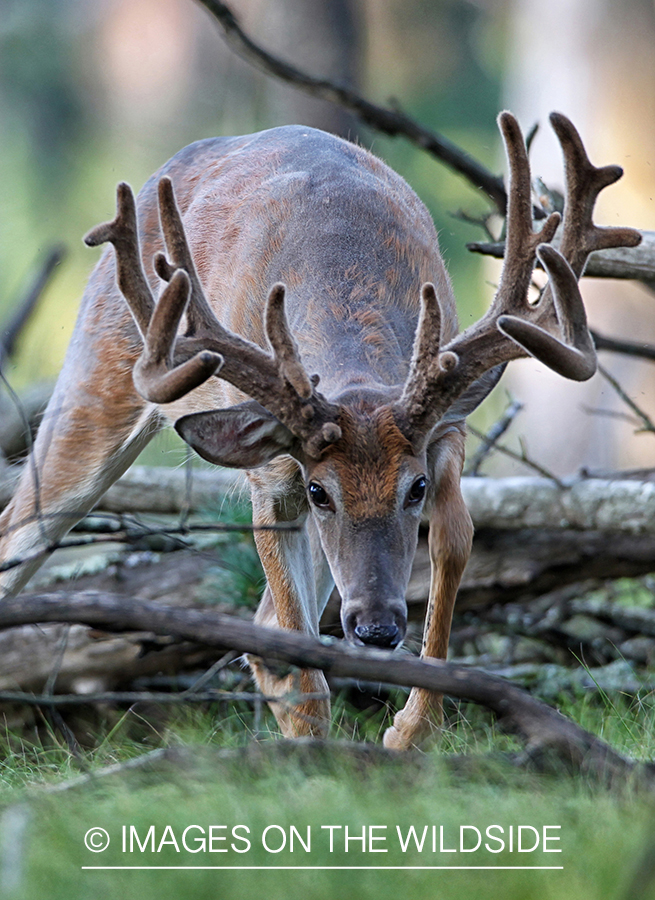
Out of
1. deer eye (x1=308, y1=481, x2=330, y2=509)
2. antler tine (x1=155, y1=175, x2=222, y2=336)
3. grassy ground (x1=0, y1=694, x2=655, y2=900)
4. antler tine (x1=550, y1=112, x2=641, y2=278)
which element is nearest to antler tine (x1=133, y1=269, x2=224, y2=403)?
antler tine (x1=155, y1=175, x2=222, y2=336)

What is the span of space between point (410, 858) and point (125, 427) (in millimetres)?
3632

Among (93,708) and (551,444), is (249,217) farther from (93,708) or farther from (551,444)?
(551,444)

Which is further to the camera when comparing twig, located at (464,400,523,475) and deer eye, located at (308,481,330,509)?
twig, located at (464,400,523,475)

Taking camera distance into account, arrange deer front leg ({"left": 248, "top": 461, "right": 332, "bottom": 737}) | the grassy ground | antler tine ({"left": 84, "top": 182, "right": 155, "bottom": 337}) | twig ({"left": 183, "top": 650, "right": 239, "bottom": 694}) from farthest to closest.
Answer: deer front leg ({"left": 248, "top": 461, "right": 332, "bottom": 737}) < antler tine ({"left": 84, "top": 182, "right": 155, "bottom": 337}) < twig ({"left": 183, "top": 650, "right": 239, "bottom": 694}) < the grassy ground

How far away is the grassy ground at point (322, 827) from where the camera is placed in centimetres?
227

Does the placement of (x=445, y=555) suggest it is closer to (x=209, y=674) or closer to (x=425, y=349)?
(x=425, y=349)

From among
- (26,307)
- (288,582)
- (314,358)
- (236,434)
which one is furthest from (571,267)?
(26,307)

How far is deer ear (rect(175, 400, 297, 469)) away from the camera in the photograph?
13.6 feet

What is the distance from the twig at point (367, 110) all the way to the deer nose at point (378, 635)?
2.81 metres

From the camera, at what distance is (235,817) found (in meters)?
2.65

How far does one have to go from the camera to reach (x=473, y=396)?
426cm

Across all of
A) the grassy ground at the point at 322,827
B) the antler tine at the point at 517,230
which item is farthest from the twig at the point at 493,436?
the grassy ground at the point at 322,827

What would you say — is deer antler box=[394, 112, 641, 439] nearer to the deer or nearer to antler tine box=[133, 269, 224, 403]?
the deer

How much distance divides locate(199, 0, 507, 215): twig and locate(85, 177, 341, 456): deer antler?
2.25m
